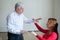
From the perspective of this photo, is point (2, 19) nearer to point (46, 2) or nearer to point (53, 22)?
point (46, 2)

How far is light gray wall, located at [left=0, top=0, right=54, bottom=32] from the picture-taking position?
4.58m

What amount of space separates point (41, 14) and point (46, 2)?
1.21 ft

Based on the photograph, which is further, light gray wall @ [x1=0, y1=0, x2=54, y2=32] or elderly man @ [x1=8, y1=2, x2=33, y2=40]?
light gray wall @ [x1=0, y1=0, x2=54, y2=32]

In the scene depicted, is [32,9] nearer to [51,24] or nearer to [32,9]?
[32,9]

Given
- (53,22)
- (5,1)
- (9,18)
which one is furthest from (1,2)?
(53,22)

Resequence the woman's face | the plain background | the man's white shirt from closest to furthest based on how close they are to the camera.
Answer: the woman's face → the man's white shirt → the plain background

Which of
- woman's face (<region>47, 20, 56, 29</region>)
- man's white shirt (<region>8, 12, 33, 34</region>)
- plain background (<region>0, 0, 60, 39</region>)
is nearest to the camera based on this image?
woman's face (<region>47, 20, 56, 29</region>)

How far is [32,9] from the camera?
468 cm

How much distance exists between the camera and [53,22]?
1.97 m

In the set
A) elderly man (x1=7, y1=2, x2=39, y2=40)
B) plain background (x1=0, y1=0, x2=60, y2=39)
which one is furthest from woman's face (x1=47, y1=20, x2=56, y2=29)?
plain background (x1=0, y1=0, x2=60, y2=39)

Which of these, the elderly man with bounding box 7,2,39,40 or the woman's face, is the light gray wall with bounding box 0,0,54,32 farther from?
the woman's face

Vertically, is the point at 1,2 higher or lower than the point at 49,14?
higher

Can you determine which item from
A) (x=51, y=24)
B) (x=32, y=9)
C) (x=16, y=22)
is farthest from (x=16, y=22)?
(x=32, y=9)

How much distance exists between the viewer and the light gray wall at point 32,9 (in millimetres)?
4582
